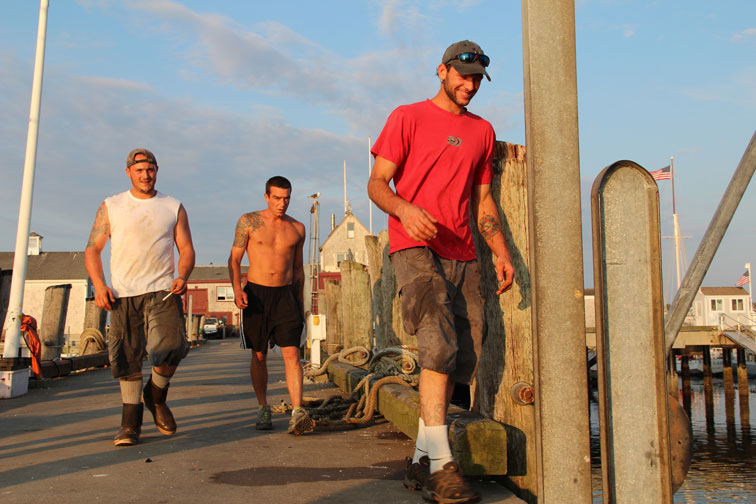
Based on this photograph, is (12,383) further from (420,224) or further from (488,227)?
(420,224)

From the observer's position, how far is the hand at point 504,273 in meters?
3.52

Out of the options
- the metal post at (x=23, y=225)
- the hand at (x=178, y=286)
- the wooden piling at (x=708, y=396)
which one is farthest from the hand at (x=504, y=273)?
the wooden piling at (x=708, y=396)

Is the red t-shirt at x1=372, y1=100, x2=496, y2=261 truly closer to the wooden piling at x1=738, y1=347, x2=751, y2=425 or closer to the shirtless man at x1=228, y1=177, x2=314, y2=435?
the shirtless man at x1=228, y1=177, x2=314, y2=435

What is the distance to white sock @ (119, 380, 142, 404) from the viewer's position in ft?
16.3

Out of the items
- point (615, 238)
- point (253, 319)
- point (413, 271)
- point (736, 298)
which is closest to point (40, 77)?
point (253, 319)

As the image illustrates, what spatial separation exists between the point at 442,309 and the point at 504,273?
40cm

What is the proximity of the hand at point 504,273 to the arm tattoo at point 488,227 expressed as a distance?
163 millimetres

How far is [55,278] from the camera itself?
6425 centimetres

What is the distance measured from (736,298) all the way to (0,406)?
77496 millimetres

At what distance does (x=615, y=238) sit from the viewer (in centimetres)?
279

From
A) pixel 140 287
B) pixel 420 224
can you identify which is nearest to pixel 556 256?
pixel 420 224

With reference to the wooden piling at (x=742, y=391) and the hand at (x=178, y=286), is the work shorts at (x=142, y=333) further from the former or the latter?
the wooden piling at (x=742, y=391)

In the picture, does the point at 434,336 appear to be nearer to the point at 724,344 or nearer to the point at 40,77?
the point at 40,77

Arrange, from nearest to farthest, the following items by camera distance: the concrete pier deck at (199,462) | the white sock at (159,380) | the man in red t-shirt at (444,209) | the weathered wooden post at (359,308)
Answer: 1. the concrete pier deck at (199,462)
2. the man in red t-shirt at (444,209)
3. the white sock at (159,380)
4. the weathered wooden post at (359,308)
